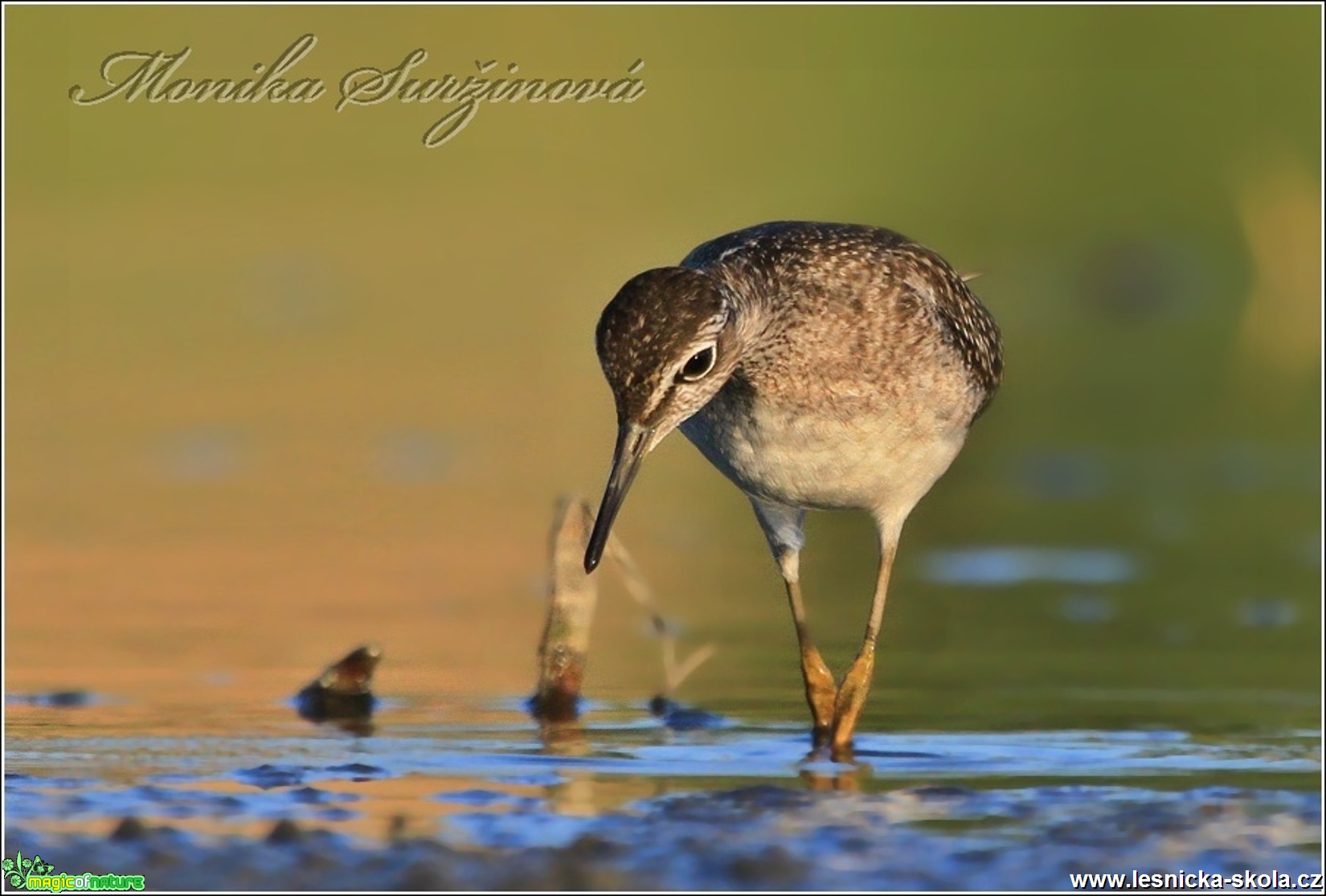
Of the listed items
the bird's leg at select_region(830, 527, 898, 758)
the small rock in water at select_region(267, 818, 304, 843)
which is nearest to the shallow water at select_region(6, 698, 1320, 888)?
the small rock in water at select_region(267, 818, 304, 843)

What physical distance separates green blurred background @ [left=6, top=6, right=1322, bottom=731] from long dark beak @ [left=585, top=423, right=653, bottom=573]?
68.4 inches

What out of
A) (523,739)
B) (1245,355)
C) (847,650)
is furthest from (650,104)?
(523,739)

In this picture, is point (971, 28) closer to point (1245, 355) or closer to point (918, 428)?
point (1245, 355)

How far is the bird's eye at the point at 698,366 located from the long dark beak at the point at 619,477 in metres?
0.24

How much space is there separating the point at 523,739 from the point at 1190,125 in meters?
20.0

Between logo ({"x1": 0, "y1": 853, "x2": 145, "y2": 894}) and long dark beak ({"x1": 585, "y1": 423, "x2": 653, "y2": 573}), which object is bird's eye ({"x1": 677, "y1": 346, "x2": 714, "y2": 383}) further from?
logo ({"x1": 0, "y1": 853, "x2": 145, "y2": 894})

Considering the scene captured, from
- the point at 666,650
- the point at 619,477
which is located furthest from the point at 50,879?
the point at 666,650

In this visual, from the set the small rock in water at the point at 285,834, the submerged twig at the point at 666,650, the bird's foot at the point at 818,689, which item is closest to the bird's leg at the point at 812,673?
the bird's foot at the point at 818,689

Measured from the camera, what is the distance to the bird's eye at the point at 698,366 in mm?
8789

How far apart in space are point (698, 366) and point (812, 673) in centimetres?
189

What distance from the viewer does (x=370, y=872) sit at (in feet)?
23.0

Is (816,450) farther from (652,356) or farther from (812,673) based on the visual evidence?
(652,356)

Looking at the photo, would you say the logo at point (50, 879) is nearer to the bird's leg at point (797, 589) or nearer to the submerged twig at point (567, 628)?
the submerged twig at point (567, 628)

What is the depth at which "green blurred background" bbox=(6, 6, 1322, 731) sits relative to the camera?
456 inches
